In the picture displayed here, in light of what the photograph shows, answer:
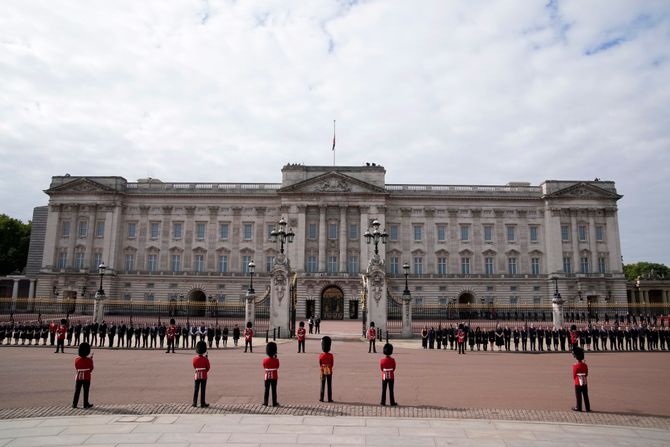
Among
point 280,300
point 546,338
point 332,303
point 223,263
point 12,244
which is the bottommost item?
point 546,338

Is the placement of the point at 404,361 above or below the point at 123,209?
below

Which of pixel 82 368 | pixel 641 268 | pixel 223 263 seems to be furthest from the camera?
pixel 641 268

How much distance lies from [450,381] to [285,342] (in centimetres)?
1569

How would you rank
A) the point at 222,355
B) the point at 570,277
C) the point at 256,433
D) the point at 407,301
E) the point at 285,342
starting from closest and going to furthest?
the point at 256,433, the point at 222,355, the point at 285,342, the point at 407,301, the point at 570,277

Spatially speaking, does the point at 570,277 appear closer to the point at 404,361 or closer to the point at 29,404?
the point at 404,361

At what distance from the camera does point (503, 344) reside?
30.4m

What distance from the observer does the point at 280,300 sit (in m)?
32.7

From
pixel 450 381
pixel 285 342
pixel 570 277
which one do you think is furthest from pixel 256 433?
pixel 570 277

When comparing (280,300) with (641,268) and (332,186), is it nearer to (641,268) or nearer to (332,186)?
(332,186)

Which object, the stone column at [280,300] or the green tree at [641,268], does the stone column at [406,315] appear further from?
the green tree at [641,268]

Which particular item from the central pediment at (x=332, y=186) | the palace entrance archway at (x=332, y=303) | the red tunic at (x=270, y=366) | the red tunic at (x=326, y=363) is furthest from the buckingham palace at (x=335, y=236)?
the red tunic at (x=270, y=366)

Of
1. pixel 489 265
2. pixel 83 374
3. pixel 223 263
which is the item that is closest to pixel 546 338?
pixel 83 374

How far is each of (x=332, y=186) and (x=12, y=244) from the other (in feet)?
191

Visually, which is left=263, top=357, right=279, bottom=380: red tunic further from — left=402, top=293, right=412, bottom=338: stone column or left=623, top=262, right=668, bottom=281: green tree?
left=623, top=262, right=668, bottom=281: green tree
